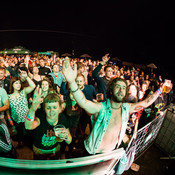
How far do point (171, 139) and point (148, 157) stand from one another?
0.67 metres

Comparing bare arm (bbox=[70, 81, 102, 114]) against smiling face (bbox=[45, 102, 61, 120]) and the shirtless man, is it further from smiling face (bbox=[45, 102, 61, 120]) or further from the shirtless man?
smiling face (bbox=[45, 102, 61, 120])

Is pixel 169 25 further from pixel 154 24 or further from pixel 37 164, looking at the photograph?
pixel 37 164

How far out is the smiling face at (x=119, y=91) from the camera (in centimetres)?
151

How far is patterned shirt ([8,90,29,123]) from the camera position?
2.30 meters

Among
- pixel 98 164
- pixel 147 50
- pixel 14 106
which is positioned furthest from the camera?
pixel 147 50

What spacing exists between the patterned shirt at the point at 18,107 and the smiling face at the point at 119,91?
1982mm

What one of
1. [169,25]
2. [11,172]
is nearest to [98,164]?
[11,172]

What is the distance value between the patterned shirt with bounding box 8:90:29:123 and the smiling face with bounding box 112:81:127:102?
1.98m

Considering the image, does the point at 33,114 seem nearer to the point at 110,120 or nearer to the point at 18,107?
the point at 110,120

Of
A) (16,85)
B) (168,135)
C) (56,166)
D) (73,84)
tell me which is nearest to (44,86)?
(16,85)

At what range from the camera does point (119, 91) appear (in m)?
1.51

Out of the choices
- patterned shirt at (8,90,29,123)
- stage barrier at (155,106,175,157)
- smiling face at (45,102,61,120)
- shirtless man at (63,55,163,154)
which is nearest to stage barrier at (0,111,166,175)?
shirtless man at (63,55,163,154)

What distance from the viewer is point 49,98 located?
5.35ft

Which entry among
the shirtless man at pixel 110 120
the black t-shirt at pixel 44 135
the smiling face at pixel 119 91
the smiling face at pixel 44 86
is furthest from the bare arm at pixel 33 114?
the smiling face at pixel 44 86
